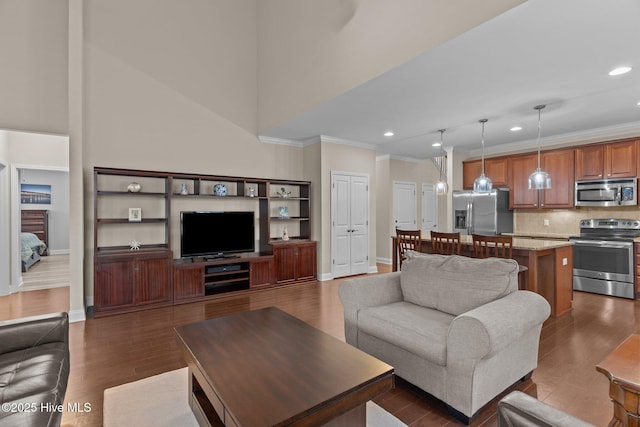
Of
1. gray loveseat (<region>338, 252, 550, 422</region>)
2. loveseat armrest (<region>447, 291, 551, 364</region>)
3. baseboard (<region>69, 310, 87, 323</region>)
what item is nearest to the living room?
baseboard (<region>69, 310, 87, 323</region>)

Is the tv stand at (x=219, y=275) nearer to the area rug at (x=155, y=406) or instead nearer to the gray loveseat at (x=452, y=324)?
the area rug at (x=155, y=406)

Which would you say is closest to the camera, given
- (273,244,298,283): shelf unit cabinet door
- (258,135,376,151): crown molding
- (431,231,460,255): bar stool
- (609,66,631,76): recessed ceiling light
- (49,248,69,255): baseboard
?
(609,66,631,76): recessed ceiling light

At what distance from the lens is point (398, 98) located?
3.90m

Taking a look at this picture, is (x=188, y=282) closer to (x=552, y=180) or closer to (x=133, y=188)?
(x=133, y=188)

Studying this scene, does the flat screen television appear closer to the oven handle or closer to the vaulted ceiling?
the vaulted ceiling

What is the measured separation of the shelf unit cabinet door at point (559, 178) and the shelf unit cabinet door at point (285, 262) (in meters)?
4.81

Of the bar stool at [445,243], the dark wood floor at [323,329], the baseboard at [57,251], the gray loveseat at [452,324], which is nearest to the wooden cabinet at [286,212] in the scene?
the dark wood floor at [323,329]

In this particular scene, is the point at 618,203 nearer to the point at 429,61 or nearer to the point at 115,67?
the point at 429,61

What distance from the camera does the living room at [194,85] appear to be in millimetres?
3707

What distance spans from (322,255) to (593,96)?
14.9ft

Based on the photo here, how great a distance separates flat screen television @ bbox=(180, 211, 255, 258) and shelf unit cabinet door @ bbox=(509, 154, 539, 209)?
17.1ft

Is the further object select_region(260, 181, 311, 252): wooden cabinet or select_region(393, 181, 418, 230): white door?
select_region(393, 181, 418, 230): white door

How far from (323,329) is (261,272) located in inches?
82.7

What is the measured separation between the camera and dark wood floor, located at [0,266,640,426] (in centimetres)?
207
